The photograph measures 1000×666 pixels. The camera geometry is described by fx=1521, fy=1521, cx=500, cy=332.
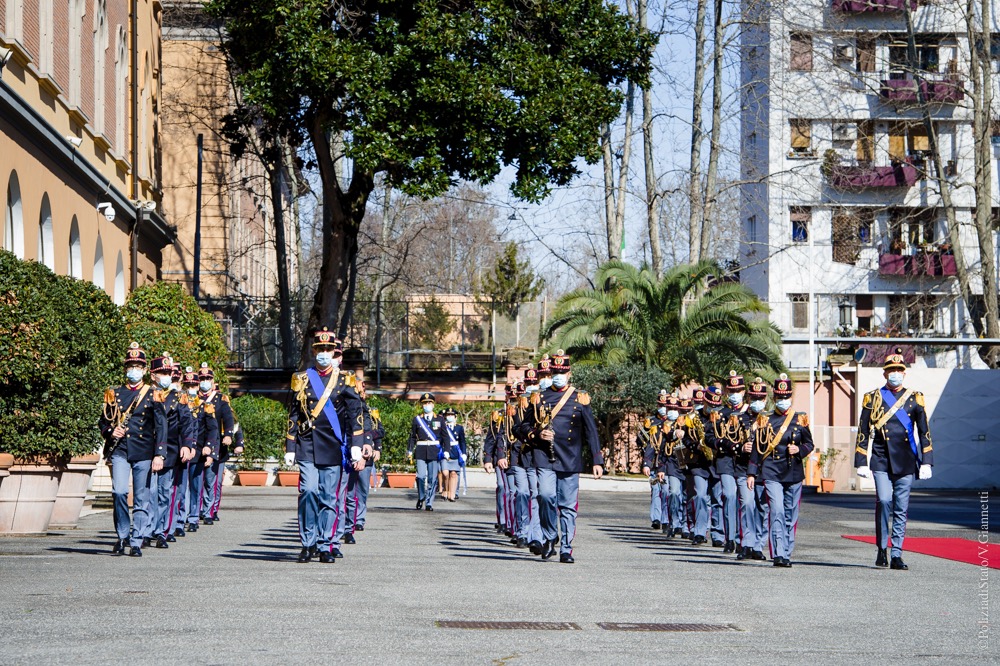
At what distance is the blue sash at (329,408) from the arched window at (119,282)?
1919cm

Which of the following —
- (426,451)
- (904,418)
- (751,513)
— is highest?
(904,418)

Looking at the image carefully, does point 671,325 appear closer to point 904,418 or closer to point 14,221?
point 14,221

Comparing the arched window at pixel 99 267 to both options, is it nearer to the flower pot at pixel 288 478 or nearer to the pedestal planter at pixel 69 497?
the flower pot at pixel 288 478

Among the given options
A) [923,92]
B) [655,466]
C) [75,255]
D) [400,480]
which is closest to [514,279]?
[923,92]

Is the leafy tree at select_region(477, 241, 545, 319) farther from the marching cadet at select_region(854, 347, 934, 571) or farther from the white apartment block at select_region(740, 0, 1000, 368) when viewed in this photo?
the marching cadet at select_region(854, 347, 934, 571)

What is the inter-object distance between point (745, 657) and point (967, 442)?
35.1 m

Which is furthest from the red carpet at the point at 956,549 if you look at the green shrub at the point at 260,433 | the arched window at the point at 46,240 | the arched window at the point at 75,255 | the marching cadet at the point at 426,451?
the green shrub at the point at 260,433

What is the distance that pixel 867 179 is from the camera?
57.2 m

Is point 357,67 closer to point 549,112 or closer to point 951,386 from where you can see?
point 549,112

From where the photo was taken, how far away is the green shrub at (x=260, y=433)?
35.8 meters

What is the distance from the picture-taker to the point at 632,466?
39.7 meters

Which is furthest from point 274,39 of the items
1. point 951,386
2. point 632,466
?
point 951,386

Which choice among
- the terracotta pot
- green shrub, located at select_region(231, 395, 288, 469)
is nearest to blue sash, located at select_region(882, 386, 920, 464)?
the terracotta pot

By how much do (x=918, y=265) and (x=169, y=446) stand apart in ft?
146
